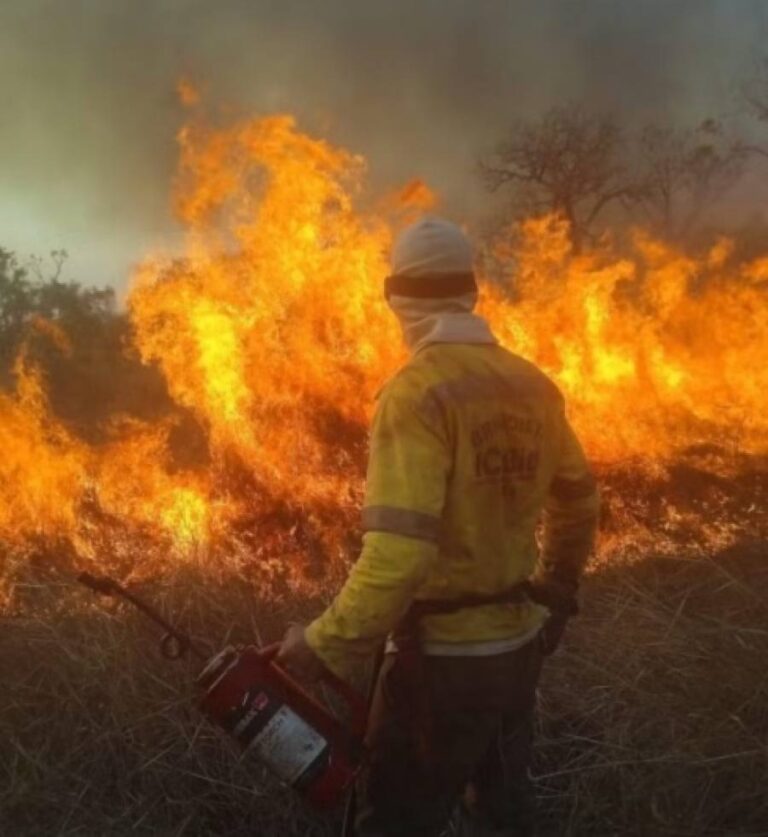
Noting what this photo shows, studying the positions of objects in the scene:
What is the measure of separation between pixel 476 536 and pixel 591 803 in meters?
1.77

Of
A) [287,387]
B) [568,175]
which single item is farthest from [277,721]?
[568,175]

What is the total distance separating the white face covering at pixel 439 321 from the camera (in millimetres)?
2469

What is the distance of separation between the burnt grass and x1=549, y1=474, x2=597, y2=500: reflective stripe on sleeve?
1.45m

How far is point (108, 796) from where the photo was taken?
363 centimetres

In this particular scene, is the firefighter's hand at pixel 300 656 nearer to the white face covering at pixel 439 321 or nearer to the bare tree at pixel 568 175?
the white face covering at pixel 439 321

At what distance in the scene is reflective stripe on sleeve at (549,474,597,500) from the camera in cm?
278

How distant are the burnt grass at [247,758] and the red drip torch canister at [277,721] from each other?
1.12 m

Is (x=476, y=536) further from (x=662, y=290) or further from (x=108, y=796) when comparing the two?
(x=662, y=290)

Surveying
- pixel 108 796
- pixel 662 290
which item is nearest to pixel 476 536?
pixel 108 796

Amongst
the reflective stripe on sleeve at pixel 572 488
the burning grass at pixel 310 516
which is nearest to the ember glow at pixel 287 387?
the burning grass at pixel 310 516

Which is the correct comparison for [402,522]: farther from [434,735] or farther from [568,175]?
[568,175]

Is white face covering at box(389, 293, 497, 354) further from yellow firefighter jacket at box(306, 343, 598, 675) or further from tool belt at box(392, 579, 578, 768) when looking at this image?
tool belt at box(392, 579, 578, 768)

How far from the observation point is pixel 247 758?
360cm

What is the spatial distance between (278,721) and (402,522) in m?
0.79
